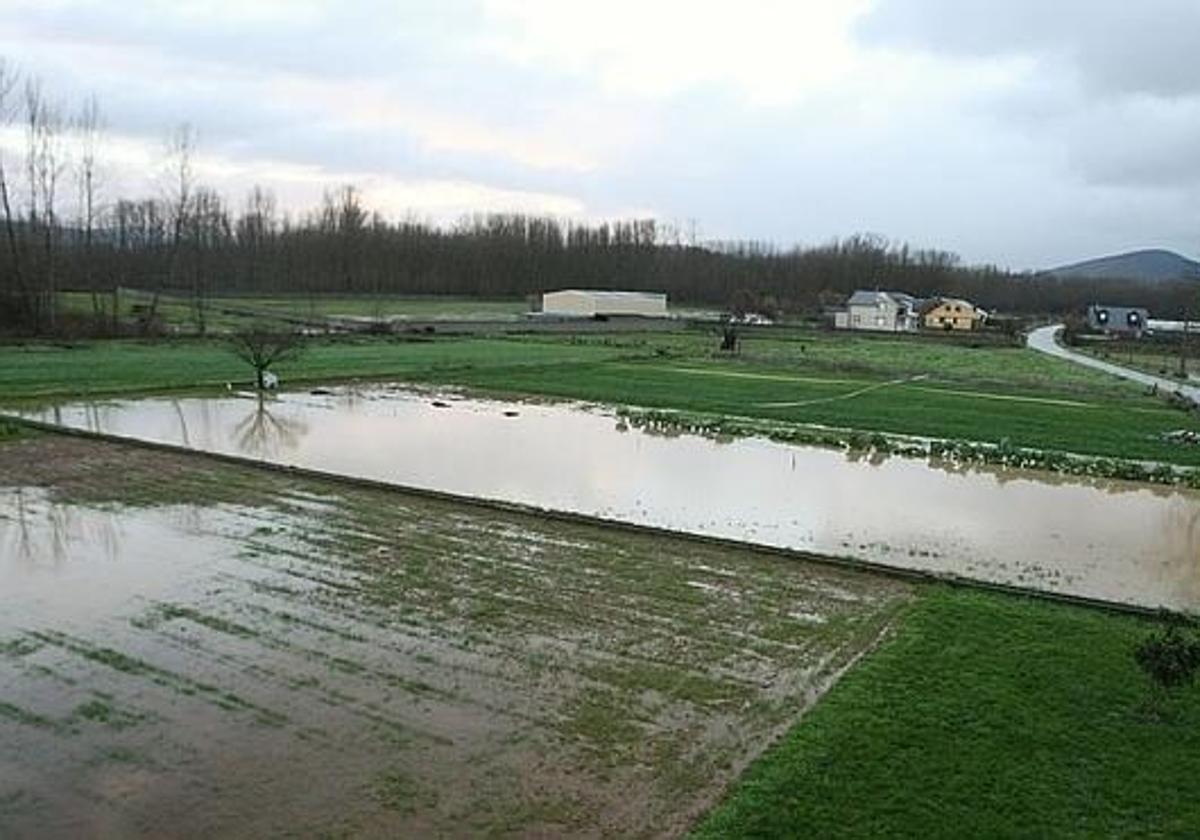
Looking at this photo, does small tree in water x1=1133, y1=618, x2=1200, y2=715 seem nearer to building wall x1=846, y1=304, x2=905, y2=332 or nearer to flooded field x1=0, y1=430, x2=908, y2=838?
flooded field x1=0, y1=430, x2=908, y2=838

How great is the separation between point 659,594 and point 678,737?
317 centimetres

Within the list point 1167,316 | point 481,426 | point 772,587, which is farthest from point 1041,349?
point 1167,316

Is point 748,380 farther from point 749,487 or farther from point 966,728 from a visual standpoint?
point 966,728

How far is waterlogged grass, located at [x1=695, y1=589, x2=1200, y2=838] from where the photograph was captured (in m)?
5.48

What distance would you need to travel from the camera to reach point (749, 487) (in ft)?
→ 49.8

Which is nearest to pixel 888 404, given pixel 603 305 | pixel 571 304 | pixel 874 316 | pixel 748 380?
pixel 748 380

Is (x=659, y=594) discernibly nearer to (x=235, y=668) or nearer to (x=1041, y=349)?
(x=235, y=668)

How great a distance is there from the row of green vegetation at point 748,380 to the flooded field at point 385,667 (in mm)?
10639

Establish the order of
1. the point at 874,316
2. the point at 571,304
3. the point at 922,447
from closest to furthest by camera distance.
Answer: the point at 922,447
the point at 874,316
the point at 571,304

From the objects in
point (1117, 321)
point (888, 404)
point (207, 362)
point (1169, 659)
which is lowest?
point (1169, 659)

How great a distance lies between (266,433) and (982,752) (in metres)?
15.0

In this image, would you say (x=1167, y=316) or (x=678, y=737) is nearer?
(x=678, y=737)

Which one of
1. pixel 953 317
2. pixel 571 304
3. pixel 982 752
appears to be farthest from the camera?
pixel 953 317

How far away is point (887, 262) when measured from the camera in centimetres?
10275
